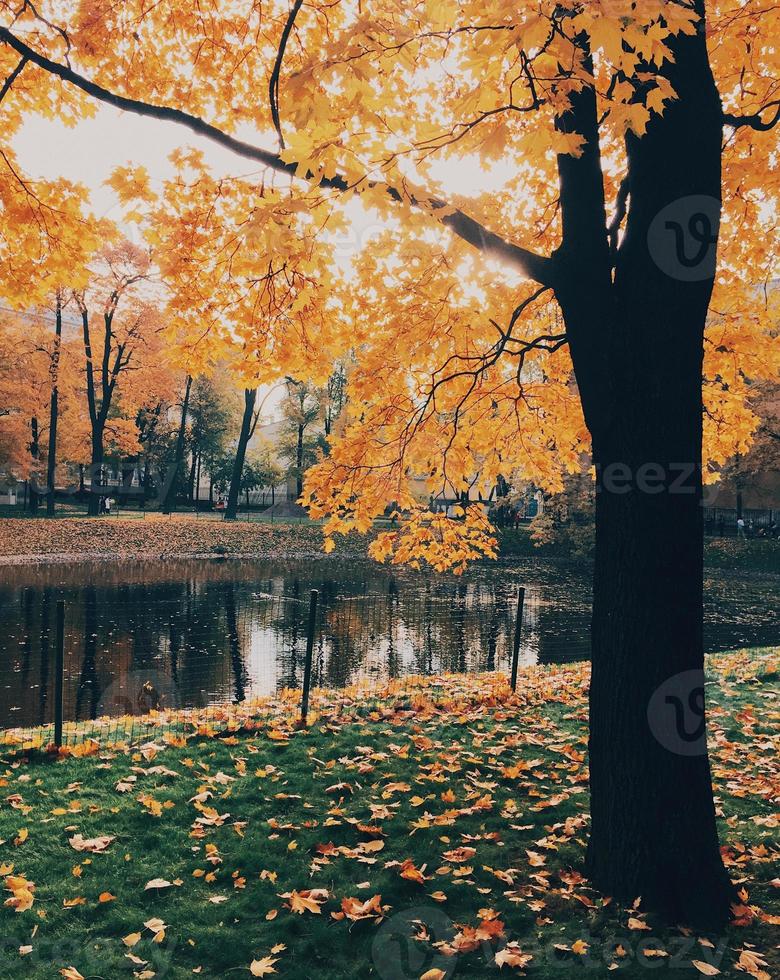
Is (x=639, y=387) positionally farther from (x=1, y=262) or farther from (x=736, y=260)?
(x=1, y=262)

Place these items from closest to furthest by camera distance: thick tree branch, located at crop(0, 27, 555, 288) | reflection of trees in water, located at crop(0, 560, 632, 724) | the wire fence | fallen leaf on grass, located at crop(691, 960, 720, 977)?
fallen leaf on grass, located at crop(691, 960, 720, 977)
thick tree branch, located at crop(0, 27, 555, 288)
the wire fence
reflection of trees in water, located at crop(0, 560, 632, 724)

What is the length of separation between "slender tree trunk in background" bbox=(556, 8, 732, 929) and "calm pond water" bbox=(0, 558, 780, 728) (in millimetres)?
7556

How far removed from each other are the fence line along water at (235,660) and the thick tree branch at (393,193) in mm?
4591

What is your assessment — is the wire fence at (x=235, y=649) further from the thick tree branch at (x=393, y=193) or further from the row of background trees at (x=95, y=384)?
the row of background trees at (x=95, y=384)

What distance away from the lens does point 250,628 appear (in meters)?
15.8

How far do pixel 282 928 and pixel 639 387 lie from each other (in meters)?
3.51

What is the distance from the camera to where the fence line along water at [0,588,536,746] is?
7.57 meters

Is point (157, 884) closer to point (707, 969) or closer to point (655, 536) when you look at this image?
point (707, 969)

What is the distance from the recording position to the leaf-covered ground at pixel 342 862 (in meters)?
3.32

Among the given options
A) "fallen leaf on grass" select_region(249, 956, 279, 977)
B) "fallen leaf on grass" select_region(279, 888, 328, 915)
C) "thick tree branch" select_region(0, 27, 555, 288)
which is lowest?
"fallen leaf on grass" select_region(249, 956, 279, 977)

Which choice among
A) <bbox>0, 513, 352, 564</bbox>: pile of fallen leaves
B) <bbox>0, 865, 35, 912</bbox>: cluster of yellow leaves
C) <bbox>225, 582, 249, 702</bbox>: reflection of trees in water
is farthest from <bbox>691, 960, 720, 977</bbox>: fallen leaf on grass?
Result: <bbox>0, 513, 352, 564</bbox>: pile of fallen leaves

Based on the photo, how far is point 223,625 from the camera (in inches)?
631

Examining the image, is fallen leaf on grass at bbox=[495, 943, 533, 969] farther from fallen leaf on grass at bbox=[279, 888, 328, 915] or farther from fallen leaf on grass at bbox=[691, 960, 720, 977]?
fallen leaf on grass at bbox=[279, 888, 328, 915]

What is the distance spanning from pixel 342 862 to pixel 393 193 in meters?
4.14
